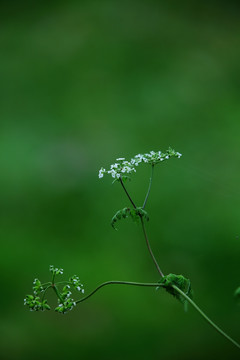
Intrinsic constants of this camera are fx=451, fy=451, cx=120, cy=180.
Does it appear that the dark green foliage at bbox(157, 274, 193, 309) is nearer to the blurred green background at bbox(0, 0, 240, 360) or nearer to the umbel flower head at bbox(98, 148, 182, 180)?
the umbel flower head at bbox(98, 148, 182, 180)

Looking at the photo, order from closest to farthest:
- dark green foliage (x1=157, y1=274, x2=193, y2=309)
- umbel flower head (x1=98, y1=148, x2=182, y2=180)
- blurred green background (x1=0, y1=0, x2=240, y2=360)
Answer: dark green foliage (x1=157, y1=274, x2=193, y2=309), umbel flower head (x1=98, y1=148, x2=182, y2=180), blurred green background (x1=0, y1=0, x2=240, y2=360)

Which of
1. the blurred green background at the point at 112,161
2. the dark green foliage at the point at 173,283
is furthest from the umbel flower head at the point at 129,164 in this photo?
the blurred green background at the point at 112,161

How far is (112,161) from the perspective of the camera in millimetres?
2689

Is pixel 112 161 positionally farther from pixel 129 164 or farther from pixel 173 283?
pixel 173 283

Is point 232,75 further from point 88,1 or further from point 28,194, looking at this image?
point 28,194

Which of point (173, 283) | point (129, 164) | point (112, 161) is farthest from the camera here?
point (112, 161)

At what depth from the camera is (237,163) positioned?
263 centimetres

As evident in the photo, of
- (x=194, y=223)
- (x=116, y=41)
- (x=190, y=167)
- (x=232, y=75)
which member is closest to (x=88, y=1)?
(x=116, y=41)

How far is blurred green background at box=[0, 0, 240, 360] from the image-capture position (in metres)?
1.71

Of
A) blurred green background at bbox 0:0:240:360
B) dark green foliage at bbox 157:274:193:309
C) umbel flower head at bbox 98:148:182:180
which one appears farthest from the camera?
blurred green background at bbox 0:0:240:360

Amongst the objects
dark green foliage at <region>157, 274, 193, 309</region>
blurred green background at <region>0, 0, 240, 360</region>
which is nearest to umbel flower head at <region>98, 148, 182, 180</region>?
dark green foliage at <region>157, 274, 193, 309</region>

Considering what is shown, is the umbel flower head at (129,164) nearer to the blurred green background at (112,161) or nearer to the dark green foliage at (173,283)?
the dark green foliage at (173,283)

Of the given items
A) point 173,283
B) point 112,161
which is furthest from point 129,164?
point 112,161

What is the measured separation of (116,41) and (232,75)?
100 centimetres
